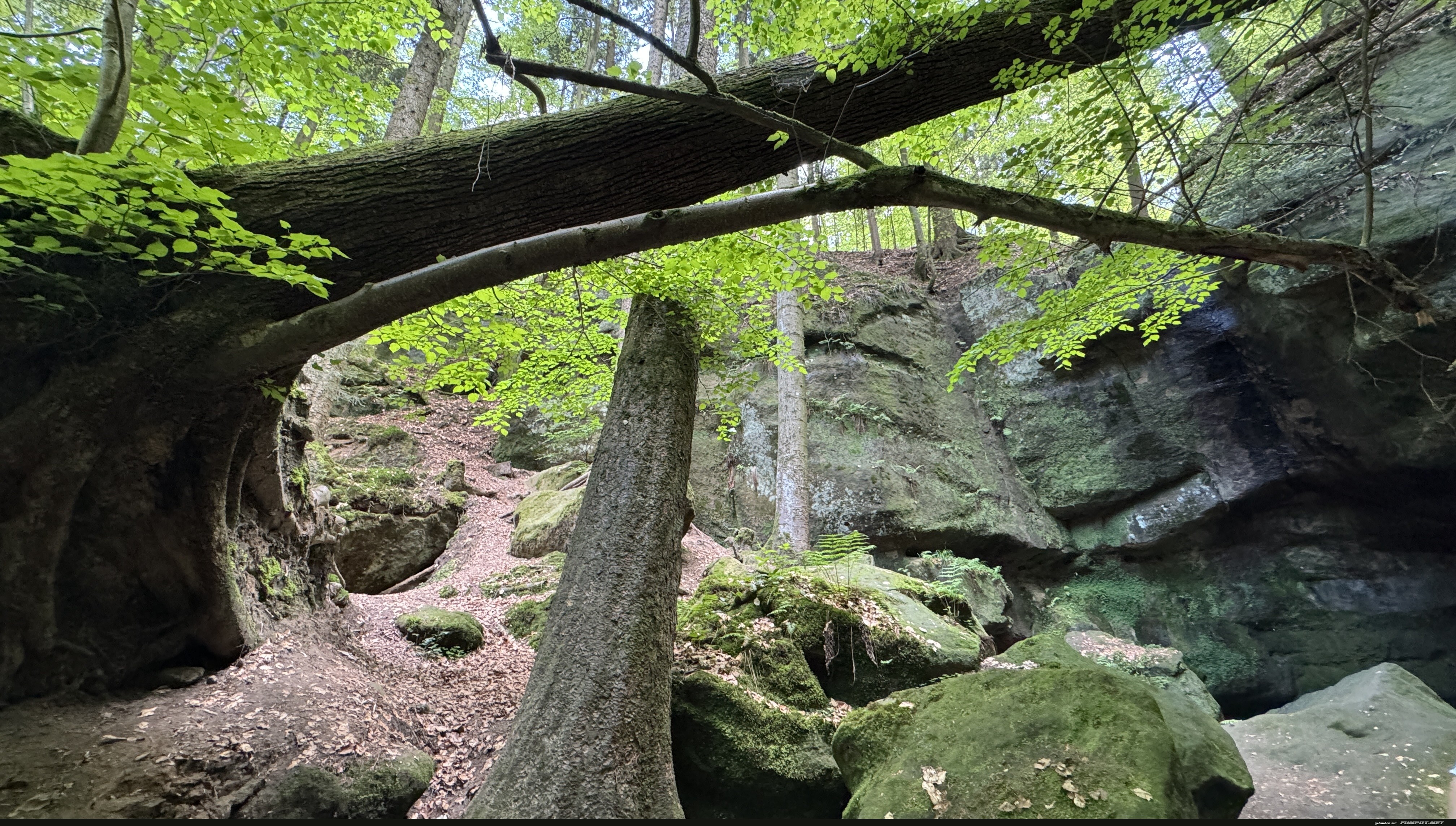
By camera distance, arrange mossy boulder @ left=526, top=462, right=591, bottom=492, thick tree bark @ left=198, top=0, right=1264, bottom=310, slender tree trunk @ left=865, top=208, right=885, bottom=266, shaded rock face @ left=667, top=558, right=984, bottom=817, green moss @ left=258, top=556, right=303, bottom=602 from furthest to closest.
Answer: slender tree trunk @ left=865, top=208, right=885, bottom=266 < mossy boulder @ left=526, top=462, right=591, bottom=492 < green moss @ left=258, top=556, right=303, bottom=602 < shaded rock face @ left=667, top=558, right=984, bottom=817 < thick tree bark @ left=198, top=0, right=1264, bottom=310

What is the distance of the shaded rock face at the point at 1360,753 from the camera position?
3.71m

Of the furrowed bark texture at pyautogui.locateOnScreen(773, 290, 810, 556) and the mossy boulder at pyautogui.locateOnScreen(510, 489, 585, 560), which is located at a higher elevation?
the furrowed bark texture at pyautogui.locateOnScreen(773, 290, 810, 556)

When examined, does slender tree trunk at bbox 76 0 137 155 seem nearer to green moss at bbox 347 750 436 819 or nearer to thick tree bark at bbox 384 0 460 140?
green moss at bbox 347 750 436 819

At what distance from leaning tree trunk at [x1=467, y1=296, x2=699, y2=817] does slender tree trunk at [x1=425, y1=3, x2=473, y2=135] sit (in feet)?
22.4

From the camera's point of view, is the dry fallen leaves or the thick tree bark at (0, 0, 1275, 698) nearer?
the dry fallen leaves

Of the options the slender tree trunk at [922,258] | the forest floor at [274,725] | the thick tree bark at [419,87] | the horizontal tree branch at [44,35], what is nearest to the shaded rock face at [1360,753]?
the forest floor at [274,725]

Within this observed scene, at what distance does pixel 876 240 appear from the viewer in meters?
18.4

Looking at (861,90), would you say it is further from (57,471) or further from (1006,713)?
(57,471)

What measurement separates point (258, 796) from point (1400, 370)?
12.7 m

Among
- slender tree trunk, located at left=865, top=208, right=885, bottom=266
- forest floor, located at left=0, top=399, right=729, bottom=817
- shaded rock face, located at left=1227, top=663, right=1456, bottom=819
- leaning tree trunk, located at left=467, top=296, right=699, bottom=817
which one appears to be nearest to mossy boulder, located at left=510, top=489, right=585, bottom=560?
forest floor, located at left=0, top=399, right=729, bottom=817

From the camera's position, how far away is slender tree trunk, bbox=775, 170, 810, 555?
712 centimetres

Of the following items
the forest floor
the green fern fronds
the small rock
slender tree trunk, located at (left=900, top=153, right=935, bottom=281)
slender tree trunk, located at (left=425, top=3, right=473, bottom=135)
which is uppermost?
slender tree trunk, located at (left=900, top=153, right=935, bottom=281)

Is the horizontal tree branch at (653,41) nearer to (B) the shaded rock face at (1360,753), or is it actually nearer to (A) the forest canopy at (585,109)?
(A) the forest canopy at (585,109)

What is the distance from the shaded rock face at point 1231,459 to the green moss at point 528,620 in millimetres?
4736
